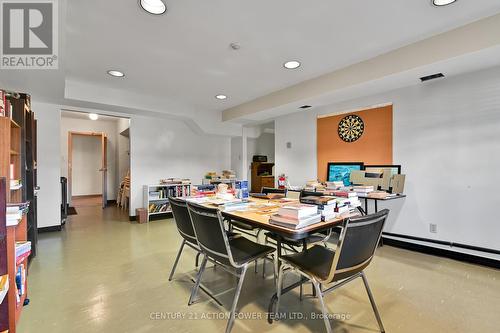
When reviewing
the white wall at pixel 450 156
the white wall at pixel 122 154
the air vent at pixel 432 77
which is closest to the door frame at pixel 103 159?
the white wall at pixel 122 154

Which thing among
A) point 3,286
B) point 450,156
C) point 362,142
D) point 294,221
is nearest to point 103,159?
point 3,286

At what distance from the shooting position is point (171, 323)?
5.78ft

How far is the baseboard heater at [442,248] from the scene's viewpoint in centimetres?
273

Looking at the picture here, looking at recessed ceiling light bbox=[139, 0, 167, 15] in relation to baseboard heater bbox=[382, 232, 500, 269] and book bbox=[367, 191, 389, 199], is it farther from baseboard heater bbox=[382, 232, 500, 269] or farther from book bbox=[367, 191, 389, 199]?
baseboard heater bbox=[382, 232, 500, 269]

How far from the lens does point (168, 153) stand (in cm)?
558

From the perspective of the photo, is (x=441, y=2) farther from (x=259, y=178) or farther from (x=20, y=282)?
(x=259, y=178)

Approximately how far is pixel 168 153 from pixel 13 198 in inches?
127

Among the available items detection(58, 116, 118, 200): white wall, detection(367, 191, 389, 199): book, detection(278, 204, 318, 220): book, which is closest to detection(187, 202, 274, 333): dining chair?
detection(278, 204, 318, 220): book

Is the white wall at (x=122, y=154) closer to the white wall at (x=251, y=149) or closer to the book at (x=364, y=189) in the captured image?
the white wall at (x=251, y=149)

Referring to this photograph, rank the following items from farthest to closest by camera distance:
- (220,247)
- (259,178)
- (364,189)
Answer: (259,178)
(364,189)
(220,247)

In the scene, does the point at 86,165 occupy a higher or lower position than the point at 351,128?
lower

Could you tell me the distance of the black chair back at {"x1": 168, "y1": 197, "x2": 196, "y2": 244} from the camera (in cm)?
210

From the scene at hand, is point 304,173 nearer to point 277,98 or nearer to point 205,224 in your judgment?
point 277,98

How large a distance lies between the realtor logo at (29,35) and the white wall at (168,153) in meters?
2.55
